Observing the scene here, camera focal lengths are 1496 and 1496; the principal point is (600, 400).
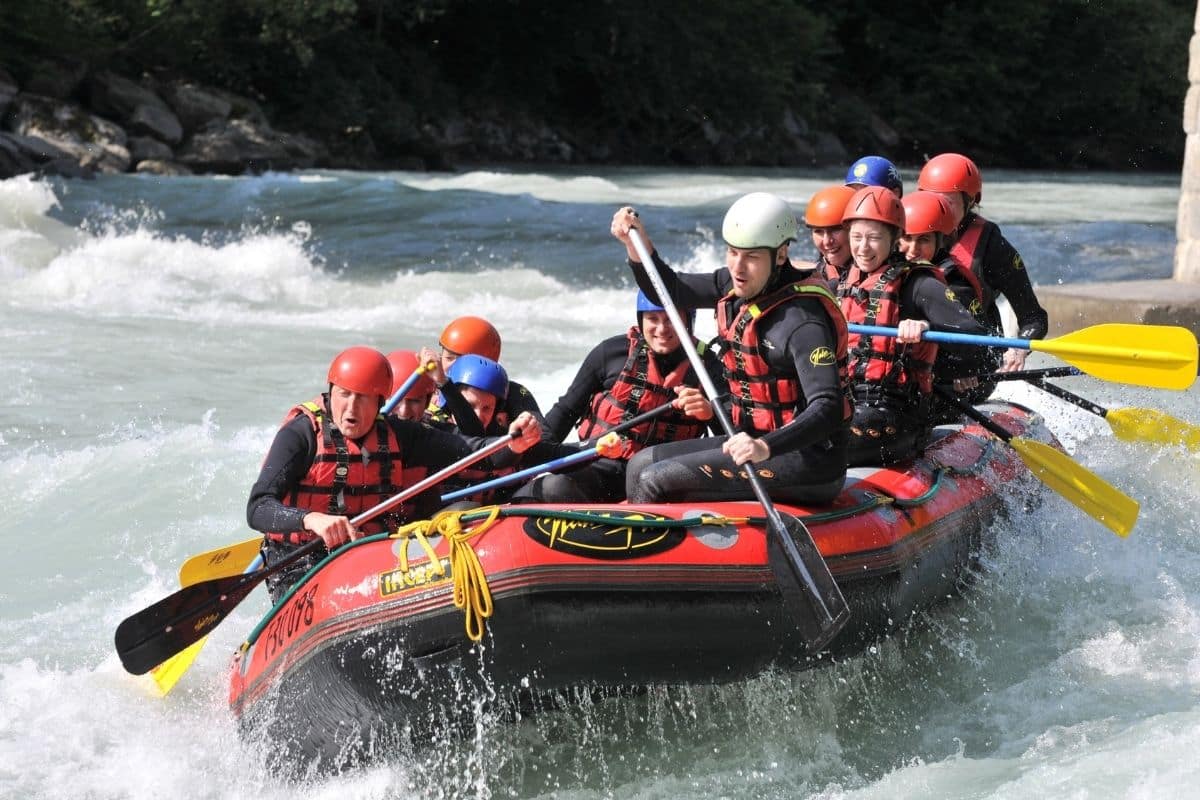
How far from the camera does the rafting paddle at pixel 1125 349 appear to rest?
4727 mm

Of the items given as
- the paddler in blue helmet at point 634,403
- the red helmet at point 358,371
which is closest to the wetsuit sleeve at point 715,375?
the paddler in blue helmet at point 634,403

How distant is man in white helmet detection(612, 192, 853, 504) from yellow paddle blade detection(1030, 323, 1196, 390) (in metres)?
0.96

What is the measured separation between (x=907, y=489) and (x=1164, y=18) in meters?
32.6

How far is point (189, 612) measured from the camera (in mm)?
4242

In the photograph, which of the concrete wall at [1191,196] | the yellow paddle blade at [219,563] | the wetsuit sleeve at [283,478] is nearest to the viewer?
the wetsuit sleeve at [283,478]

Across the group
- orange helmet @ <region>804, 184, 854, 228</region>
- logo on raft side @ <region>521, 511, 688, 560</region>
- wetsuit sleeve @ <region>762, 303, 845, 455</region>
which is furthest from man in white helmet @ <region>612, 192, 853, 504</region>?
orange helmet @ <region>804, 184, 854, 228</region>

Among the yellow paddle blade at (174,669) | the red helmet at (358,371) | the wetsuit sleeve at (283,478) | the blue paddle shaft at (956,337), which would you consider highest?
the red helmet at (358,371)

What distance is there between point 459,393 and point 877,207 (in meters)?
1.50

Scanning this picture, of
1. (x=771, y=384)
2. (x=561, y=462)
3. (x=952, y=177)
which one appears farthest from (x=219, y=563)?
(x=952, y=177)

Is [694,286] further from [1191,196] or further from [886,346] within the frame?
[1191,196]

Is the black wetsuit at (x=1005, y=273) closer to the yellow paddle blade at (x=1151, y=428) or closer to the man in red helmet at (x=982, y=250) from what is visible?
the man in red helmet at (x=982, y=250)

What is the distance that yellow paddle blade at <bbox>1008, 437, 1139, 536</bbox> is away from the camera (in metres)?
5.30

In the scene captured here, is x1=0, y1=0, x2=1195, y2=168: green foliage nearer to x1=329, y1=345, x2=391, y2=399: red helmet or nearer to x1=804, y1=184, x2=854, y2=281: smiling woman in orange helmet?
x1=804, y1=184, x2=854, y2=281: smiling woman in orange helmet

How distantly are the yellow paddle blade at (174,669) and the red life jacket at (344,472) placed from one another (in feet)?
1.98
